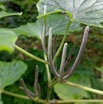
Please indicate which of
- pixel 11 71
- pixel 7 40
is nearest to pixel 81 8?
pixel 7 40

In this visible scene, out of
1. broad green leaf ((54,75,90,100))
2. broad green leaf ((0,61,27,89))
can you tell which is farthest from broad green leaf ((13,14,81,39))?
broad green leaf ((54,75,90,100))

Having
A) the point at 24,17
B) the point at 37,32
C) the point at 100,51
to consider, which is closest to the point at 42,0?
the point at 37,32

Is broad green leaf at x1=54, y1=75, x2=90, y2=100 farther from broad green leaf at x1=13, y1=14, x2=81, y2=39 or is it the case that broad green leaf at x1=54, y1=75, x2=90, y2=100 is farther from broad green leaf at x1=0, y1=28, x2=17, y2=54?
broad green leaf at x1=0, y1=28, x2=17, y2=54

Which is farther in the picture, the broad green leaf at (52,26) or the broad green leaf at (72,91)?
the broad green leaf at (72,91)

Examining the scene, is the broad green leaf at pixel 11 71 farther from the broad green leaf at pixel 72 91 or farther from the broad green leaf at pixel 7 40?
the broad green leaf at pixel 7 40

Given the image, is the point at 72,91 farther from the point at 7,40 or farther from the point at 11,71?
the point at 7,40

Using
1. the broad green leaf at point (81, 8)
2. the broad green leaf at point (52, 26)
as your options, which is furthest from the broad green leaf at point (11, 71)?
the broad green leaf at point (81, 8)
